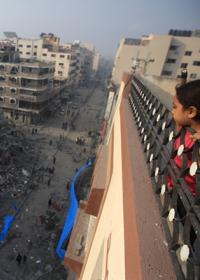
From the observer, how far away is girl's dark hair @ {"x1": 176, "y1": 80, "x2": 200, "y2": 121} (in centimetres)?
219

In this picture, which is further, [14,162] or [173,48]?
[173,48]

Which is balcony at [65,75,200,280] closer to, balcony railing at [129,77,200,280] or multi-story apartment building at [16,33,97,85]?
balcony railing at [129,77,200,280]

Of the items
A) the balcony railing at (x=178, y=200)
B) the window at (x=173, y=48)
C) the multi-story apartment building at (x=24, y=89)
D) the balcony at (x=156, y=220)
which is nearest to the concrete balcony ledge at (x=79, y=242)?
the balcony at (x=156, y=220)

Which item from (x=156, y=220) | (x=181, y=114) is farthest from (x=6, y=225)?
(x=181, y=114)

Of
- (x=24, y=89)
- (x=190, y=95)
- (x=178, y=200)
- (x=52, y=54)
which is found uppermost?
(x=190, y=95)

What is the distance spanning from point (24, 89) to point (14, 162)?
1630 centimetres

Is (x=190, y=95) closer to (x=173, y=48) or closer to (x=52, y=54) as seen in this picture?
(x=173, y=48)

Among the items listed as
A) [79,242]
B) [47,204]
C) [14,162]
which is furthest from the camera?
[14,162]

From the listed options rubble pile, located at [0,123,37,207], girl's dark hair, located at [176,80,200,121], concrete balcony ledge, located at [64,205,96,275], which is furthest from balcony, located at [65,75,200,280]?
rubble pile, located at [0,123,37,207]

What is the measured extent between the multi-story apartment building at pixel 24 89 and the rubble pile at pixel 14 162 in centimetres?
767

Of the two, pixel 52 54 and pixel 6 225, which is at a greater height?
pixel 52 54

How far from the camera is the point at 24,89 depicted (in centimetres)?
4009

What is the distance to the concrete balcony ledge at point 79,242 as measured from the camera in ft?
20.4

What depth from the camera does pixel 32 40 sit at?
218 ft
